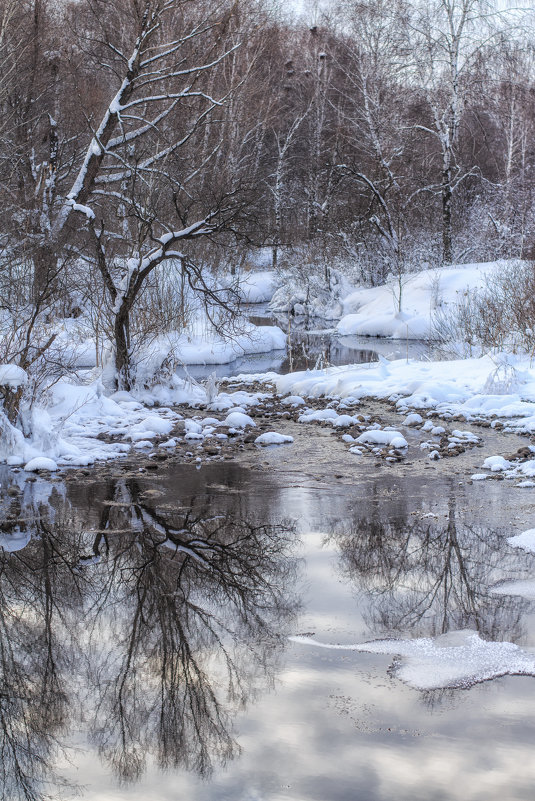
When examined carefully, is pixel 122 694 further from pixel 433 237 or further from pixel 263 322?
pixel 433 237

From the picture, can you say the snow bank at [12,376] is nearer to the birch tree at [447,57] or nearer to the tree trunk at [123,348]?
the tree trunk at [123,348]

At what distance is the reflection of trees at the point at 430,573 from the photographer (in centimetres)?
466

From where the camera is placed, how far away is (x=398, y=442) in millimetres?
9461

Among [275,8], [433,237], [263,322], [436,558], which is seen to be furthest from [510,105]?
[436,558]

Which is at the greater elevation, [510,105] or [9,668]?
[510,105]

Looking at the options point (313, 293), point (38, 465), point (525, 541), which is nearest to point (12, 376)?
point (38, 465)

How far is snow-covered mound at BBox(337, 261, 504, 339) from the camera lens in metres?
22.5

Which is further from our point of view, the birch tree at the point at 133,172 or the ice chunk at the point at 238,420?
the birch tree at the point at 133,172

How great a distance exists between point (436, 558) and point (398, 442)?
3.85 m

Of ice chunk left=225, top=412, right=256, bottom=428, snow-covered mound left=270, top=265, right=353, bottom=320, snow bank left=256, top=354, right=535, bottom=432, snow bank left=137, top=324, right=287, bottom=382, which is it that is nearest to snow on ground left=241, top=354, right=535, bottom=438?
snow bank left=256, top=354, right=535, bottom=432

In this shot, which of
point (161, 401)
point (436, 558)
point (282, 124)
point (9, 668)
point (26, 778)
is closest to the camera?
point (26, 778)

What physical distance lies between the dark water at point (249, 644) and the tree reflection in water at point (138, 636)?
1 cm

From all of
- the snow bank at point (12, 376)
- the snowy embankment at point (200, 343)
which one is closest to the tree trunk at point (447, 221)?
the snowy embankment at point (200, 343)

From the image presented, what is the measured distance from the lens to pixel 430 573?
5.39 meters
